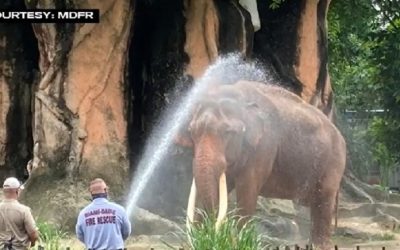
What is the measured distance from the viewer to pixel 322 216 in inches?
428

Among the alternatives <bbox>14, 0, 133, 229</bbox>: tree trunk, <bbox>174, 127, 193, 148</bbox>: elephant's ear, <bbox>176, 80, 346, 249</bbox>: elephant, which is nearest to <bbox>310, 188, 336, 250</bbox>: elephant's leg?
<bbox>176, 80, 346, 249</bbox>: elephant

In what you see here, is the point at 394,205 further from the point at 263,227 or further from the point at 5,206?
the point at 5,206

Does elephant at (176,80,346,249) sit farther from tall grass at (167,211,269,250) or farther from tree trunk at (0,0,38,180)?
tree trunk at (0,0,38,180)

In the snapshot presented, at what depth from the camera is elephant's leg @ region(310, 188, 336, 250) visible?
1084cm

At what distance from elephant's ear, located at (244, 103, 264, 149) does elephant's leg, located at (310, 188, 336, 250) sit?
136 cm

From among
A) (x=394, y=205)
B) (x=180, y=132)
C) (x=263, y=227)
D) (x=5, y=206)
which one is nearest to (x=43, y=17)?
(x=180, y=132)

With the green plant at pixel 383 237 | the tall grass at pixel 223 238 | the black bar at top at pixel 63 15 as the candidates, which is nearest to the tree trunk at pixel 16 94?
the black bar at top at pixel 63 15

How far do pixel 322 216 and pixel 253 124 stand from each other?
1.69 meters

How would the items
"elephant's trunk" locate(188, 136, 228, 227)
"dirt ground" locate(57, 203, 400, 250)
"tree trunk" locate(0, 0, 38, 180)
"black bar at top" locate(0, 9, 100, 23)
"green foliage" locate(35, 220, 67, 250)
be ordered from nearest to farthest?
"green foliage" locate(35, 220, 67, 250)
"elephant's trunk" locate(188, 136, 228, 227)
"dirt ground" locate(57, 203, 400, 250)
"black bar at top" locate(0, 9, 100, 23)
"tree trunk" locate(0, 0, 38, 180)

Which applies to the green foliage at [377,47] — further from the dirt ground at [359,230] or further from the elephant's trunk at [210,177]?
the elephant's trunk at [210,177]

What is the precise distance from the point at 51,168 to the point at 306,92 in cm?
420

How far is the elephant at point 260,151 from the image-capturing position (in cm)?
936

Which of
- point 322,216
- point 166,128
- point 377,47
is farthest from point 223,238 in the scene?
point 377,47

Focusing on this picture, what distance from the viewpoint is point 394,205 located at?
54.7 feet
